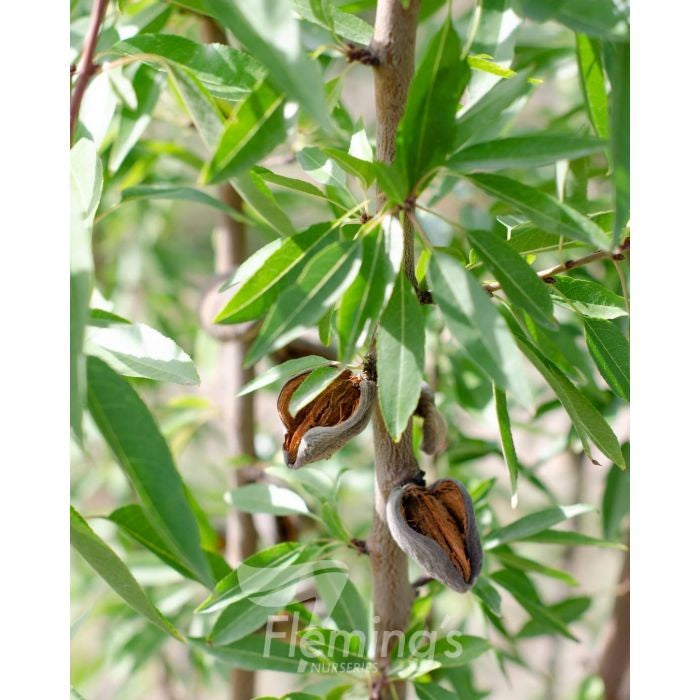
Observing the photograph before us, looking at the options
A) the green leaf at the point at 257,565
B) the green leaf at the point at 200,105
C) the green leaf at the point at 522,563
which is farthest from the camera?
the green leaf at the point at 522,563

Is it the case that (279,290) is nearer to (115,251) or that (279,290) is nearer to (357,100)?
(115,251)

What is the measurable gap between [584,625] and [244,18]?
134 cm

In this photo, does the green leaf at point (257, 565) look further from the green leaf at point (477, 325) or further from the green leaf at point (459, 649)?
the green leaf at point (477, 325)

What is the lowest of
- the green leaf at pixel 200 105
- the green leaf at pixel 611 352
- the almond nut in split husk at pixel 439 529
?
the almond nut in split husk at pixel 439 529

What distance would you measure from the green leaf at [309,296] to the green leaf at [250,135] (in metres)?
0.05

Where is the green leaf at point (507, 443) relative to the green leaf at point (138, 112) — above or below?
below

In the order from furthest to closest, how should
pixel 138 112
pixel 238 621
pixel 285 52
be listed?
pixel 138 112, pixel 238 621, pixel 285 52

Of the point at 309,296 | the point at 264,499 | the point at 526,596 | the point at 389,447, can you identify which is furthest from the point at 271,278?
the point at 526,596

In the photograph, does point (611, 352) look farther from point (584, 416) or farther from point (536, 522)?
point (536, 522)

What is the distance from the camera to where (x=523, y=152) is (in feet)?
1.18

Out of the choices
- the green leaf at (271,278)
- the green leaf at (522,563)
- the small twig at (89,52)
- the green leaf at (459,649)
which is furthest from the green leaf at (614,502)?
the small twig at (89,52)

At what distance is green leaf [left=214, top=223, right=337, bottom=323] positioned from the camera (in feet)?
1.30

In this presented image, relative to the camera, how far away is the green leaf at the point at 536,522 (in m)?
0.56

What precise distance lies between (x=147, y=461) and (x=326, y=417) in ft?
0.45
